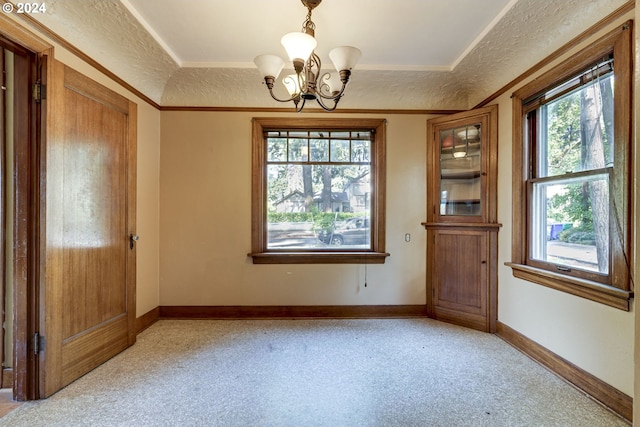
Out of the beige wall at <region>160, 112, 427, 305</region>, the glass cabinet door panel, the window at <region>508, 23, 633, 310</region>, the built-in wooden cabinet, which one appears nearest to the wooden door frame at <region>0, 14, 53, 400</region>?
the beige wall at <region>160, 112, 427, 305</region>

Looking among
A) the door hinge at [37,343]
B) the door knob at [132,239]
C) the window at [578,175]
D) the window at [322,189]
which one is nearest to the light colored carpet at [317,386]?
the door hinge at [37,343]

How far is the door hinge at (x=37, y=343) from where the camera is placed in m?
1.86

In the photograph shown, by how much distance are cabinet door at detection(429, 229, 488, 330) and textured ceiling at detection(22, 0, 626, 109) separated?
159 centimetres

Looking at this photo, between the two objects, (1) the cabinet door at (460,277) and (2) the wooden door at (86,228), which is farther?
(1) the cabinet door at (460,277)

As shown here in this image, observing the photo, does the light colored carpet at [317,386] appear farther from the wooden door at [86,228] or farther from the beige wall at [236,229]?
the beige wall at [236,229]

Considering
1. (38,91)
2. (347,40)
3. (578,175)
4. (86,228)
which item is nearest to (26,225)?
(86,228)

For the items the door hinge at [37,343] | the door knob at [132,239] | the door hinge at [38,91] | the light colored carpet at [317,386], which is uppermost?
the door hinge at [38,91]

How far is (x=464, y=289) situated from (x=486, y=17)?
2556mm

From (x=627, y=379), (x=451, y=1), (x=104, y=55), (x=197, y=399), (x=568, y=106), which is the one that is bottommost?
(x=197, y=399)

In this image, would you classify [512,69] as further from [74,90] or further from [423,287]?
[74,90]

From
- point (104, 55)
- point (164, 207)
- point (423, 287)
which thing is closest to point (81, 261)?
point (164, 207)

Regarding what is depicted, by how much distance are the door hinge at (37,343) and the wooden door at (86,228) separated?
3 cm

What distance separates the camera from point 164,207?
3.26 meters

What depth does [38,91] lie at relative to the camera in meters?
1.85
